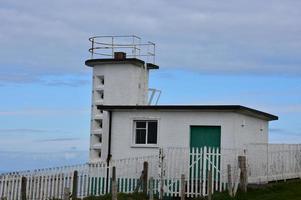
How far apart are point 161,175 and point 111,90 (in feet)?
25.6

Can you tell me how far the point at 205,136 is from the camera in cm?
2502

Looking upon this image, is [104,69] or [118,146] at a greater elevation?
[104,69]

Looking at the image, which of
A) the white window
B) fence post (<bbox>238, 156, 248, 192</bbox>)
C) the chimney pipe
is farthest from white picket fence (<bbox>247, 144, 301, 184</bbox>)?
the chimney pipe

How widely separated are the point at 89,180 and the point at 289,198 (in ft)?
23.0

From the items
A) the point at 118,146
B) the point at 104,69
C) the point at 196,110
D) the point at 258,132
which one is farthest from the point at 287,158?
the point at 104,69

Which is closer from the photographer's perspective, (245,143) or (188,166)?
(188,166)

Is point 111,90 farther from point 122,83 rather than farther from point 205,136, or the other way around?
point 205,136

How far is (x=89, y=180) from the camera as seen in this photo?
70.4 ft

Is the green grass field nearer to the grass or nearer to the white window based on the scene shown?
the grass

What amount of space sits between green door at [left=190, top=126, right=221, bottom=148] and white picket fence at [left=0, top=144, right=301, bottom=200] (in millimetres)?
1646

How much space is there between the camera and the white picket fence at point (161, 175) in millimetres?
20750

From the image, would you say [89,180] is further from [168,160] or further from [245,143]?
[245,143]

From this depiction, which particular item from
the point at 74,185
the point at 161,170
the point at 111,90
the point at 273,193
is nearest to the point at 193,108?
the point at 161,170

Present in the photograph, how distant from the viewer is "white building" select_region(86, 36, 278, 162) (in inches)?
971
